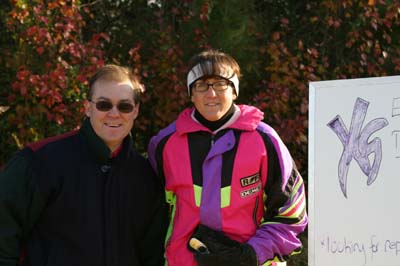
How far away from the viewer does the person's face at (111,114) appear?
2838 mm

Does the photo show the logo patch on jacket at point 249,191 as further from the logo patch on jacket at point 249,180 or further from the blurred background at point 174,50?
the blurred background at point 174,50

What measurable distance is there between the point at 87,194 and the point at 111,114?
37 centimetres

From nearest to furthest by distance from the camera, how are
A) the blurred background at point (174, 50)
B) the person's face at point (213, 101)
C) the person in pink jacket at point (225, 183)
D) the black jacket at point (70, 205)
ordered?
the black jacket at point (70, 205)
the person in pink jacket at point (225, 183)
the person's face at point (213, 101)
the blurred background at point (174, 50)

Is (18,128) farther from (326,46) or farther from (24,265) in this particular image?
(326,46)

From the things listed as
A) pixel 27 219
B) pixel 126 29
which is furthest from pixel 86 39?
pixel 27 219

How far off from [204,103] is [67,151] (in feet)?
2.11

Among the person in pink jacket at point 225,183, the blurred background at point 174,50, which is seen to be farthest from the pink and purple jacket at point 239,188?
the blurred background at point 174,50

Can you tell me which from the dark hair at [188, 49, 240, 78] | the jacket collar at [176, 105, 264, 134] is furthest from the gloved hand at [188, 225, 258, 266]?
the dark hair at [188, 49, 240, 78]

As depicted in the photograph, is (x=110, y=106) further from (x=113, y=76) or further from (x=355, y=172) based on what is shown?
(x=355, y=172)

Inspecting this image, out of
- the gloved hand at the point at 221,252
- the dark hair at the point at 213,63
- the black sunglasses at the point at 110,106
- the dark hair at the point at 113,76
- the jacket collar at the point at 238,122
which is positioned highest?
the dark hair at the point at 213,63

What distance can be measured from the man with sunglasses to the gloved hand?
1.07 feet

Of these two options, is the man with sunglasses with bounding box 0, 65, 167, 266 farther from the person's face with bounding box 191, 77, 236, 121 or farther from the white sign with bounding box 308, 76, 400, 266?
the white sign with bounding box 308, 76, 400, 266

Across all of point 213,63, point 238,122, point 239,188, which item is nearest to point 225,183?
point 239,188

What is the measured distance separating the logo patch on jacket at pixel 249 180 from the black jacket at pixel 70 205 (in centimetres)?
49
